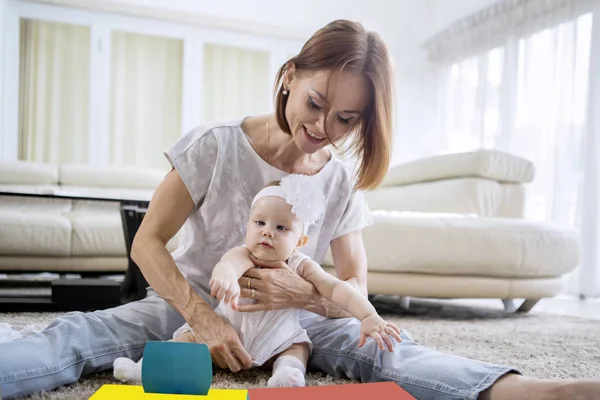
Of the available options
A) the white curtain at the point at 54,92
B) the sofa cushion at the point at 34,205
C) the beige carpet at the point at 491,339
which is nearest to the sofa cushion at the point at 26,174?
the sofa cushion at the point at 34,205

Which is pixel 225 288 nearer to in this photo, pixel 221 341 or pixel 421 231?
pixel 221 341

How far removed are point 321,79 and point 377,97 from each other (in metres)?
0.12

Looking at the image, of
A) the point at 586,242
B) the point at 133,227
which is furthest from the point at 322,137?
the point at 586,242

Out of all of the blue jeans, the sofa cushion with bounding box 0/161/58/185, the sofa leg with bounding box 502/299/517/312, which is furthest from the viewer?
the sofa cushion with bounding box 0/161/58/185

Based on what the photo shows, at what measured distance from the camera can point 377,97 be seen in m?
1.16

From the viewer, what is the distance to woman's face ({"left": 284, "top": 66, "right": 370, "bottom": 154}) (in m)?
1.13

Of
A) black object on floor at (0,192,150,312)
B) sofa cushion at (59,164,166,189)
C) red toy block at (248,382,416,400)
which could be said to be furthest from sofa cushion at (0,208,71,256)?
red toy block at (248,382,416,400)

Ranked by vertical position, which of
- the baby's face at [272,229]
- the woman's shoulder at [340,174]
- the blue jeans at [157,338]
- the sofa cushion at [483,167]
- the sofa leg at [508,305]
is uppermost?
the sofa cushion at [483,167]

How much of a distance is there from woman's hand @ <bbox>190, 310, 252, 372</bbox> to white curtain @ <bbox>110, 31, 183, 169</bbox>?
4.19m

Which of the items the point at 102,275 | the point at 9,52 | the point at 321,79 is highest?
the point at 9,52

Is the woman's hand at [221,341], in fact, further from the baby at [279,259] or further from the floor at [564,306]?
the floor at [564,306]

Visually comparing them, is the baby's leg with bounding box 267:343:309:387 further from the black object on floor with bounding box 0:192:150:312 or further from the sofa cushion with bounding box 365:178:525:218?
the sofa cushion with bounding box 365:178:525:218

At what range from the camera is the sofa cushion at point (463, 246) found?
225 cm

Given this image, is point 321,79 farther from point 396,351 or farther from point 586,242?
point 586,242
